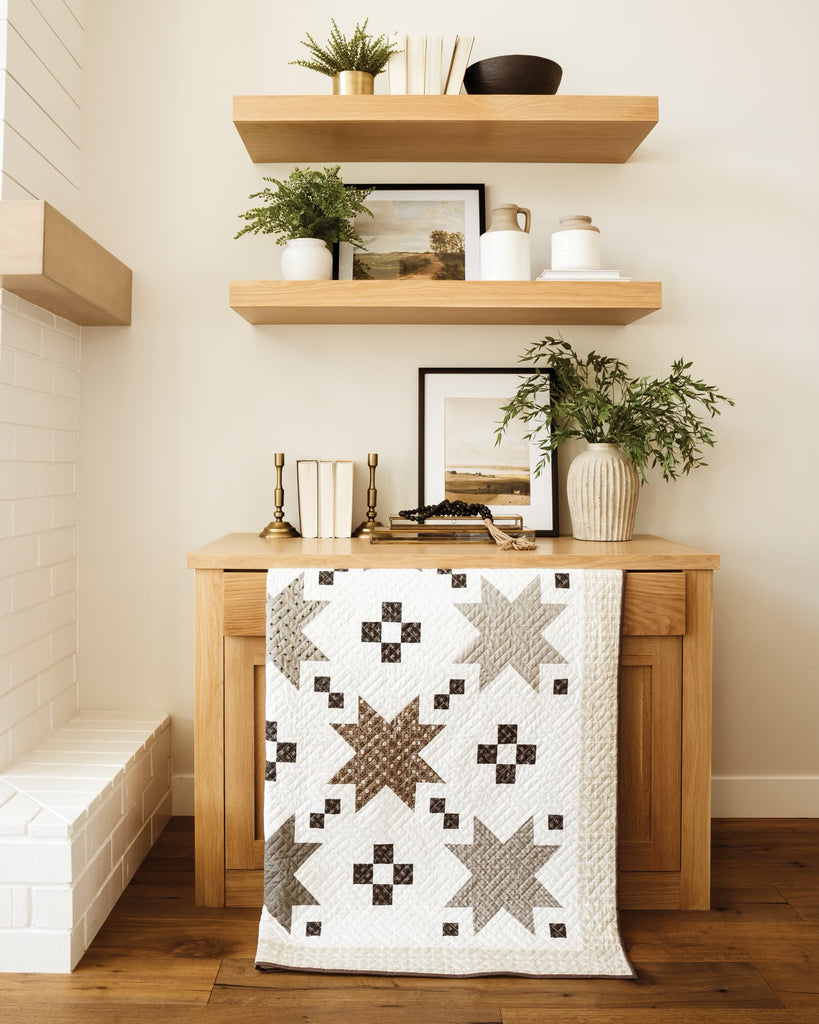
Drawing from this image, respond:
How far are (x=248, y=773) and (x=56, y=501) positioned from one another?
2.90ft

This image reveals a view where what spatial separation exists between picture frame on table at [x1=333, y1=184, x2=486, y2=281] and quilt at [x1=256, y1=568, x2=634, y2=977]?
922mm

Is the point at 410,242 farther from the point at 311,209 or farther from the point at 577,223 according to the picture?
the point at 577,223

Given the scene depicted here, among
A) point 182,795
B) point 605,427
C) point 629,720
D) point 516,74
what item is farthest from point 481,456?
point 182,795

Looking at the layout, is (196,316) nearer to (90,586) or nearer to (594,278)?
(90,586)

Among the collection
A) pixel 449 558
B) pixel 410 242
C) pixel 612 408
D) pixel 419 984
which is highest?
pixel 410 242

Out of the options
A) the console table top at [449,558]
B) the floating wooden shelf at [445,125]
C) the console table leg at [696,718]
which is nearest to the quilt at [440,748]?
the console table top at [449,558]

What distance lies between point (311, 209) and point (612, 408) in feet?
2.89

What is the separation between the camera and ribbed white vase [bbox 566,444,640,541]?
6.21 ft

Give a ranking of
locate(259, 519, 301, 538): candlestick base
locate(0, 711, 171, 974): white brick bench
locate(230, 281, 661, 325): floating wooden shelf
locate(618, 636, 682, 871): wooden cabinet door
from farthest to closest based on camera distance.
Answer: locate(259, 519, 301, 538): candlestick base, locate(230, 281, 661, 325): floating wooden shelf, locate(618, 636, 682, 871): wooden cabinet door, locate(0, 711, 171, 974): white brick bench

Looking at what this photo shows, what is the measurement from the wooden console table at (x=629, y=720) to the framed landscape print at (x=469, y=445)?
448 mm

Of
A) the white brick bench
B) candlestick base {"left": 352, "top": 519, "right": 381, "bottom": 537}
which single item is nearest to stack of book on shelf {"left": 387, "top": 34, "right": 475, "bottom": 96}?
candlestick base {"left": 352, "top": 519, "right": 381, "bottom": 537}

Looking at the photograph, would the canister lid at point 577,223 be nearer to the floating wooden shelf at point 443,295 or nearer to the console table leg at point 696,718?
the floating wooden shelf at point 443,295

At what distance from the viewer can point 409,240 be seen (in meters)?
2.12

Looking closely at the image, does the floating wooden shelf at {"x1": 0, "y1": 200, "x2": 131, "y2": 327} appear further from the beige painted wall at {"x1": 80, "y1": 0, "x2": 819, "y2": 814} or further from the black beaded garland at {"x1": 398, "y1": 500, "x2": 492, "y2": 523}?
the black beaded garland at {"x1": 398, "y1": 500, "x2": 492, "y2": 523}
